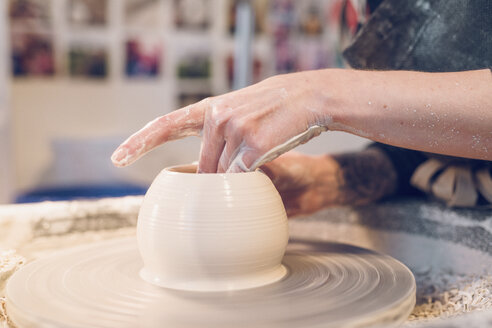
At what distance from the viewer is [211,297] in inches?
27.8

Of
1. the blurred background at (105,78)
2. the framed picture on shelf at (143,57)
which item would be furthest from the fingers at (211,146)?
the framed picture on shelf at (143,57)

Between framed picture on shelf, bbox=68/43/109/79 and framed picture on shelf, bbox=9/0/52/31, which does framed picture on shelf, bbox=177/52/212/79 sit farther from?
framed picture on shelf, bbox=9/0/52/31

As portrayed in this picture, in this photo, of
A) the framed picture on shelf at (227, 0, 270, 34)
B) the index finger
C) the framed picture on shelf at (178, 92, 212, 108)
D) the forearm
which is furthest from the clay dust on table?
the framed picture on shelf at (227, 0, 270, 34)

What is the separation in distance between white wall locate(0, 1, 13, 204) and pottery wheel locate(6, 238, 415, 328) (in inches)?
93.1

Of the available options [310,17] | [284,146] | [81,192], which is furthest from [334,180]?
[310,17]

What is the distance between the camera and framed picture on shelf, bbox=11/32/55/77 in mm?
3408

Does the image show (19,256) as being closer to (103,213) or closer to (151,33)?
(103,213)

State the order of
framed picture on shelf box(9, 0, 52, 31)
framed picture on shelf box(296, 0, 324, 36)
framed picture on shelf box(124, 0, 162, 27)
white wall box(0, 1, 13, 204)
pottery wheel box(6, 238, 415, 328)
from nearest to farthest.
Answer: pottery wheel box(6, 238, 415, 328) → white wall box(0, 1, 13, 204) → framed picture on shelf box(9, 0, 52, 31) → framed picture on shelf box(124, 0, 162, 27) → framed picture on shelf box(296, 0, 324, 36)

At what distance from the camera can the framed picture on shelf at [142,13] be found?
374 cm

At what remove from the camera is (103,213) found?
116 cm

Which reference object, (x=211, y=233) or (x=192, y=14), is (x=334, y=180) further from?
(x=192, y=14)

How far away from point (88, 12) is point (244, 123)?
127 inches

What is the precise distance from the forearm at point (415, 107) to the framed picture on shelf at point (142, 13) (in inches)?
127

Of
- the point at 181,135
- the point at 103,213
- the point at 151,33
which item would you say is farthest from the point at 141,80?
the point at 181,135
